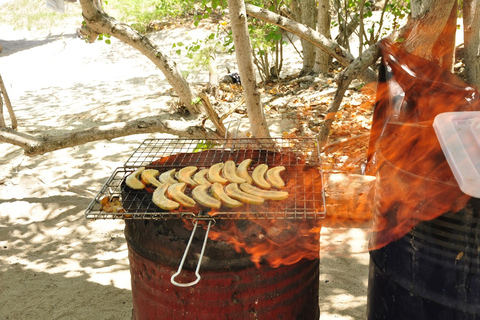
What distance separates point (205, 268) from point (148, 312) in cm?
58

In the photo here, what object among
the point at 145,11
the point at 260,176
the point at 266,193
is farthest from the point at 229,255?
the point at 145,11

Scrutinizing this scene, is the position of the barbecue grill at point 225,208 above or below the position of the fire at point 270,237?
above

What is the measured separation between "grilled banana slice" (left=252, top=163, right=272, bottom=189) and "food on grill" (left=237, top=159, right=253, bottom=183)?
0.04m

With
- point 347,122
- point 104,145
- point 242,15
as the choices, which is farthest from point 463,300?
point 104,145

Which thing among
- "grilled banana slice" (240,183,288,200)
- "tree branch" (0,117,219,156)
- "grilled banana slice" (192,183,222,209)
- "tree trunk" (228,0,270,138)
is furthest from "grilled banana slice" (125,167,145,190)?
"tree branch" (0,117,219,156)

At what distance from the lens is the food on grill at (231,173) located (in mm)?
2848

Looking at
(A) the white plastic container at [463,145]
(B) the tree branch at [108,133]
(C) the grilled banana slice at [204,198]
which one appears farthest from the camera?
(B) the tree branch at [108,133]

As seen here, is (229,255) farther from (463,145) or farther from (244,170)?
(463,145)

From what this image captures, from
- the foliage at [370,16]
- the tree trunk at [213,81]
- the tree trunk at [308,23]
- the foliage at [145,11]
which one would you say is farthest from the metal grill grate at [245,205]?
the foliage at [145,11]

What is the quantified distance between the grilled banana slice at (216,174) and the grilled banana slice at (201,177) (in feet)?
0.13

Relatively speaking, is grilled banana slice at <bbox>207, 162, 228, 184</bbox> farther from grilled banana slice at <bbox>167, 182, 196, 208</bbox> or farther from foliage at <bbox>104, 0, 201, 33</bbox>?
foliage at <bbox>104, 0, 201, 33</bbox>

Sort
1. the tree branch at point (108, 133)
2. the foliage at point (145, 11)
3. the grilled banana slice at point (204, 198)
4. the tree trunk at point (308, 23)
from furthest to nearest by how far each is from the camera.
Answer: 1. the foliage at point (145, 11)
2. the tree trunk at point (308, 23)
3. the tree branch at point (108, 133)
4. the grilled banana slice at point (204, 198)

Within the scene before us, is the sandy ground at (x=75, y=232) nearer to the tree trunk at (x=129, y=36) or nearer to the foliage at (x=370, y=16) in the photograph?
the tree trunk at (x=129, y=36)

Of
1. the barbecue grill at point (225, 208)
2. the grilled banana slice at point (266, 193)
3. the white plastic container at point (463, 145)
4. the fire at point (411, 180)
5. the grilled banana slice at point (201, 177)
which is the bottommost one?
the barbecue grill at point (225, 208)
